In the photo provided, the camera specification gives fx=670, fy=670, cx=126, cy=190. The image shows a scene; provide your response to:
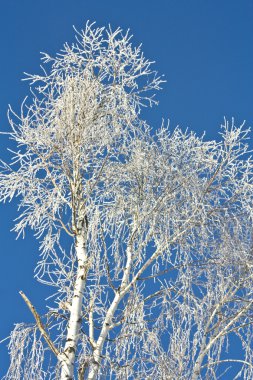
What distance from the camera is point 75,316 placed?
6168 millimetres

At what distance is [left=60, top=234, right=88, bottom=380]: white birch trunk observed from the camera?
19.4ft

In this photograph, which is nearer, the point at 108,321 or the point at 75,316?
the point at 75,316

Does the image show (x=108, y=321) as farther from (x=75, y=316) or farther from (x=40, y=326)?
(x=40, y=326)

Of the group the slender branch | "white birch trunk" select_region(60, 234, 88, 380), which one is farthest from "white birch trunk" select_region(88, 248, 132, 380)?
the slender branch

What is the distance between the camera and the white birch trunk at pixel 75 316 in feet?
19.4

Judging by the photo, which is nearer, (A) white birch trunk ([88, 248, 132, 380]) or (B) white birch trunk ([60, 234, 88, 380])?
(B) white birch trunk ([60, 234, 88, 380])

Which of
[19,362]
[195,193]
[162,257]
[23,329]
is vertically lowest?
[19,362]

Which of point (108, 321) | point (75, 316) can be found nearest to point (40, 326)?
point (75, 316)

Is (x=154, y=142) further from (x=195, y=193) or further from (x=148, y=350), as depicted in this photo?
(x=148, y=350)

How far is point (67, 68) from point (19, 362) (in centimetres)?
325

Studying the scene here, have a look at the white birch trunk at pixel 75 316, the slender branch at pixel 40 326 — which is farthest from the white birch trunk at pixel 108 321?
the slender branch at pixel 40 326

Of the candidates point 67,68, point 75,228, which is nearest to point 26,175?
point 75,228

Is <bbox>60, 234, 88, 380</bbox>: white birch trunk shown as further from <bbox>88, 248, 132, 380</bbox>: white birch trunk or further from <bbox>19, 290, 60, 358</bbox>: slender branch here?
<bbox>88, 248, 132, 380</bbox>: white birch trunk

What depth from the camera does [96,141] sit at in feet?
22.5
